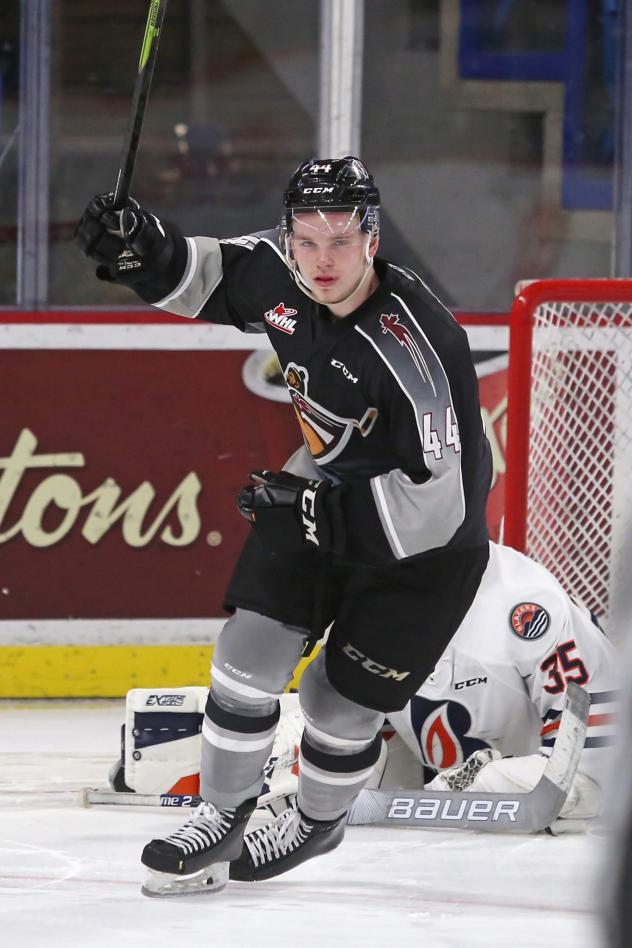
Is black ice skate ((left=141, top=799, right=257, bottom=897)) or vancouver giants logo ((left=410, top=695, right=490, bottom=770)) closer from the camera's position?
black ice skate ((left=141, top=799, right=257, bottom=897))

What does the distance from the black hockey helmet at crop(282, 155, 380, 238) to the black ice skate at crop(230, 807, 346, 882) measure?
97 centimetres

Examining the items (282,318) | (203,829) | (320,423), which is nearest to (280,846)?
(203,829)

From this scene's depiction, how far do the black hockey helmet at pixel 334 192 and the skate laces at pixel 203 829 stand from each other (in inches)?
36.4

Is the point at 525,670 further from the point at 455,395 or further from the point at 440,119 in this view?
the point at 440,119

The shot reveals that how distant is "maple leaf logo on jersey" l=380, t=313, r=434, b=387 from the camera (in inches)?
88.0

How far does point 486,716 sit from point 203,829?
0.78 meters

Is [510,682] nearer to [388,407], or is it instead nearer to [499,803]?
[499,803]

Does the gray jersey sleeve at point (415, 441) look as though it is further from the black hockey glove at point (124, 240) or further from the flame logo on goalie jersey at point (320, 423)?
the black hockey glove at point (124, 240)

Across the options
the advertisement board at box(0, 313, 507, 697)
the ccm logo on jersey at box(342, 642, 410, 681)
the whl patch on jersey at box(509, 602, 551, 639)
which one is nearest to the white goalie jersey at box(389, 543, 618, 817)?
the whl patch on jersey at box(509, 602, 551, 639)

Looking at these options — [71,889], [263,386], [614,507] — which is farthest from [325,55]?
[71,889]

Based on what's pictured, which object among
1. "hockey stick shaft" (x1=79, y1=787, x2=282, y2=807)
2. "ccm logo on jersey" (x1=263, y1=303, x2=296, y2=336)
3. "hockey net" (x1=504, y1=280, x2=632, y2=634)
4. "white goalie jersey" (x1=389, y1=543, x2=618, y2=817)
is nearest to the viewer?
"ccm logo on jersey" (x1=263, y1=303, x2=296, y2=336)

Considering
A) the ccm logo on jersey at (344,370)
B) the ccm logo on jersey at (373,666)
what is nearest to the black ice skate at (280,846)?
the ccm logo on jersey at (373,666)

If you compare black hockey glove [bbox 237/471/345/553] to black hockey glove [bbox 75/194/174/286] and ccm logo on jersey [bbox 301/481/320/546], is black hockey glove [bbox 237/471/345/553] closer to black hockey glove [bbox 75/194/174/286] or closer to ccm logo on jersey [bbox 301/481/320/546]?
ccm logo on jersey [bbox 301/481/320/546]

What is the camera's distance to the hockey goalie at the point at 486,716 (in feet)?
9.57
